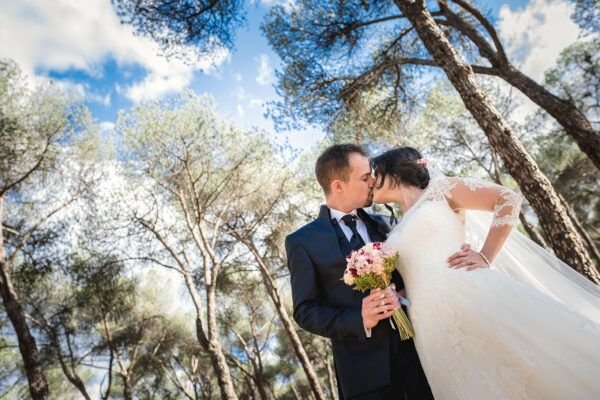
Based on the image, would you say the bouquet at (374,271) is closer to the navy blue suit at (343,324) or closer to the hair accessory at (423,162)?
the navy blue suit at (343,324)

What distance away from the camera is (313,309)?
2055mm

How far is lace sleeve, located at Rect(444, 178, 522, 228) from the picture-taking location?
2.23 m

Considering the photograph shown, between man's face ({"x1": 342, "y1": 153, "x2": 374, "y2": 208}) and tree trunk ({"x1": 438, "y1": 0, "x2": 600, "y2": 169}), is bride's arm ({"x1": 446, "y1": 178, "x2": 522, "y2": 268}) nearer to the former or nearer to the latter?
man's face ({"x1": 342, "y1": 153, "x2": 374, "y2": 208})

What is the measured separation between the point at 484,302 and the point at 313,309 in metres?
0.96

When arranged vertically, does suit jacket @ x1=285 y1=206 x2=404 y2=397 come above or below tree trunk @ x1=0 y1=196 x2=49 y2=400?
below

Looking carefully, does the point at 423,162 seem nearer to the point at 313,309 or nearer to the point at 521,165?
the point at 313,309

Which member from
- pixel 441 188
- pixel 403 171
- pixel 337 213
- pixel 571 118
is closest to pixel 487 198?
pixel 441 188

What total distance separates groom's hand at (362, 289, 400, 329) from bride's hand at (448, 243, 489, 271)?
20.6 inches

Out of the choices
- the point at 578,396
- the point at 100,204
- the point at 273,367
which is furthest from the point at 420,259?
the point at 273,367

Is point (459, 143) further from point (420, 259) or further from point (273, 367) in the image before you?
point (273, 367)

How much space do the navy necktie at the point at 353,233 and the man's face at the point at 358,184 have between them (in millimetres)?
123

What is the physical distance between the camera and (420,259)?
2.24 meters

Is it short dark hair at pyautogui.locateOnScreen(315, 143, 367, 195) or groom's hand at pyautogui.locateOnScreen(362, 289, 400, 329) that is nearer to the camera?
groom's hand at pyautogui.locateOnScreen(362, 289, 400, 329)

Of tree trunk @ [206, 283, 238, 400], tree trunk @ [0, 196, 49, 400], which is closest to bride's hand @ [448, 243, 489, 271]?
tree trunk @ [206, 283, 238, 400]
